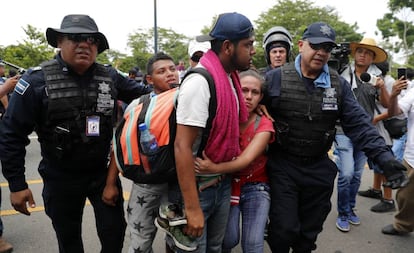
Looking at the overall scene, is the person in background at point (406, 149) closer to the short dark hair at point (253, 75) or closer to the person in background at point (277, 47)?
the person in background at point (277, 47)

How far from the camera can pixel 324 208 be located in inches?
95.3

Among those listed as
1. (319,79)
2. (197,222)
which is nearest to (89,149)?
(197,222)

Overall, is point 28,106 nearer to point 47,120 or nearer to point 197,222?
point 47,120

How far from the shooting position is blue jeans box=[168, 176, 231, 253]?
180 centimetres

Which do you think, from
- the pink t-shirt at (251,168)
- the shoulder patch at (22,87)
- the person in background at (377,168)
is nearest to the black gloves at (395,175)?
the pink t-shirt at (251,168)

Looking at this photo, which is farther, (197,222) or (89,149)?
(89,149)

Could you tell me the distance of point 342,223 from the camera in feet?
11.3

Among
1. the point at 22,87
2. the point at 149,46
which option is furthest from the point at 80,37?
the point at 149,46

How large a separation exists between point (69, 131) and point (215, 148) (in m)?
0.98

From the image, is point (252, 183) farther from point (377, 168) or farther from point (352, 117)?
point (377, 168)

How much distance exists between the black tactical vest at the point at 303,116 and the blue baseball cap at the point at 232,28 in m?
0.81

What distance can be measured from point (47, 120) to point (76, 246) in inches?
38.7

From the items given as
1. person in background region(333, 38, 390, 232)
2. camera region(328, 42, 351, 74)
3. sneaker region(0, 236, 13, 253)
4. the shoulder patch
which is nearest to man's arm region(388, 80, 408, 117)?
person in background region(333, 38, 390, 232)

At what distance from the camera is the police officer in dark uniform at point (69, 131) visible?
6.60 feet
